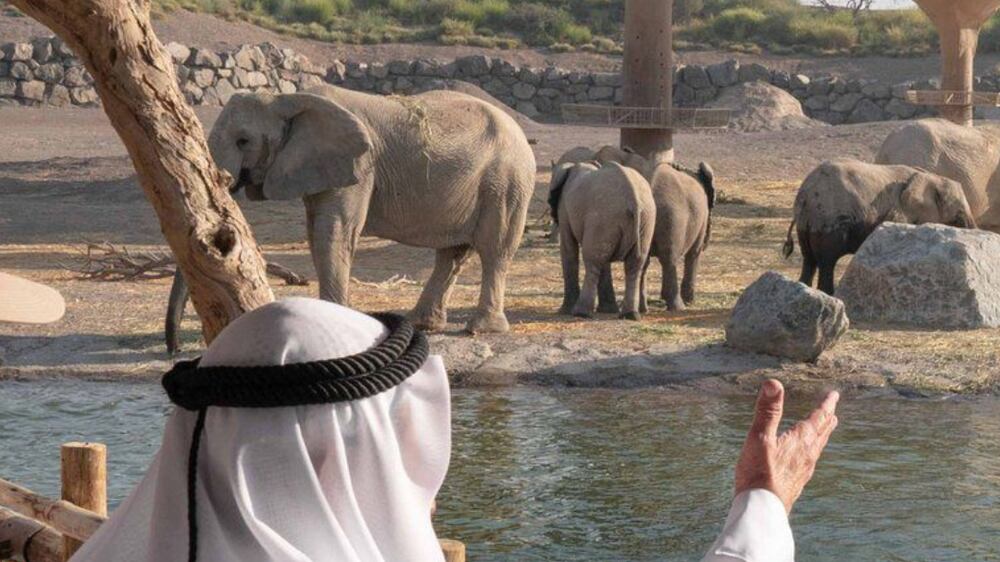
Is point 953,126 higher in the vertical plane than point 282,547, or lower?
lower

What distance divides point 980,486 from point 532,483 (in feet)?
7.04

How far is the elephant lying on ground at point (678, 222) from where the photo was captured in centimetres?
1326

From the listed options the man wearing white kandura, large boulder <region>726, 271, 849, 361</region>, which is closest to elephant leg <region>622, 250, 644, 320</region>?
large boulder <region>726, 271, 849, 361</region>

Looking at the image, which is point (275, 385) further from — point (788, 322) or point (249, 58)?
point (249, 58)

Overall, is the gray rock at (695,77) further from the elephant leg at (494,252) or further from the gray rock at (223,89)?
the elephant leg at (494,252)

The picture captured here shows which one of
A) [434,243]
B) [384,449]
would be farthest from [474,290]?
[384,449]

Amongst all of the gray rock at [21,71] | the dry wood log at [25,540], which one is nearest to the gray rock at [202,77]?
the gray rock at [21,71]

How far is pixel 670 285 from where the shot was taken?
13.2 m

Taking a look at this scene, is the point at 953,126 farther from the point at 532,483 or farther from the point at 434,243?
the point at 532,483

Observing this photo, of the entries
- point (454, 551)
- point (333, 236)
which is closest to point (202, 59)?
point (333, 236)

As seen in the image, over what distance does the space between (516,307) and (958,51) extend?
10.9 meters

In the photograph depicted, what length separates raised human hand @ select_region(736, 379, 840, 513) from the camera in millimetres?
2331

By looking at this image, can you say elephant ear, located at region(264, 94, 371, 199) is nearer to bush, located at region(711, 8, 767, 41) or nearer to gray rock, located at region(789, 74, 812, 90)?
gray rock, located at region(789, 74, 812, 90)

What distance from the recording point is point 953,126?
17.9m
